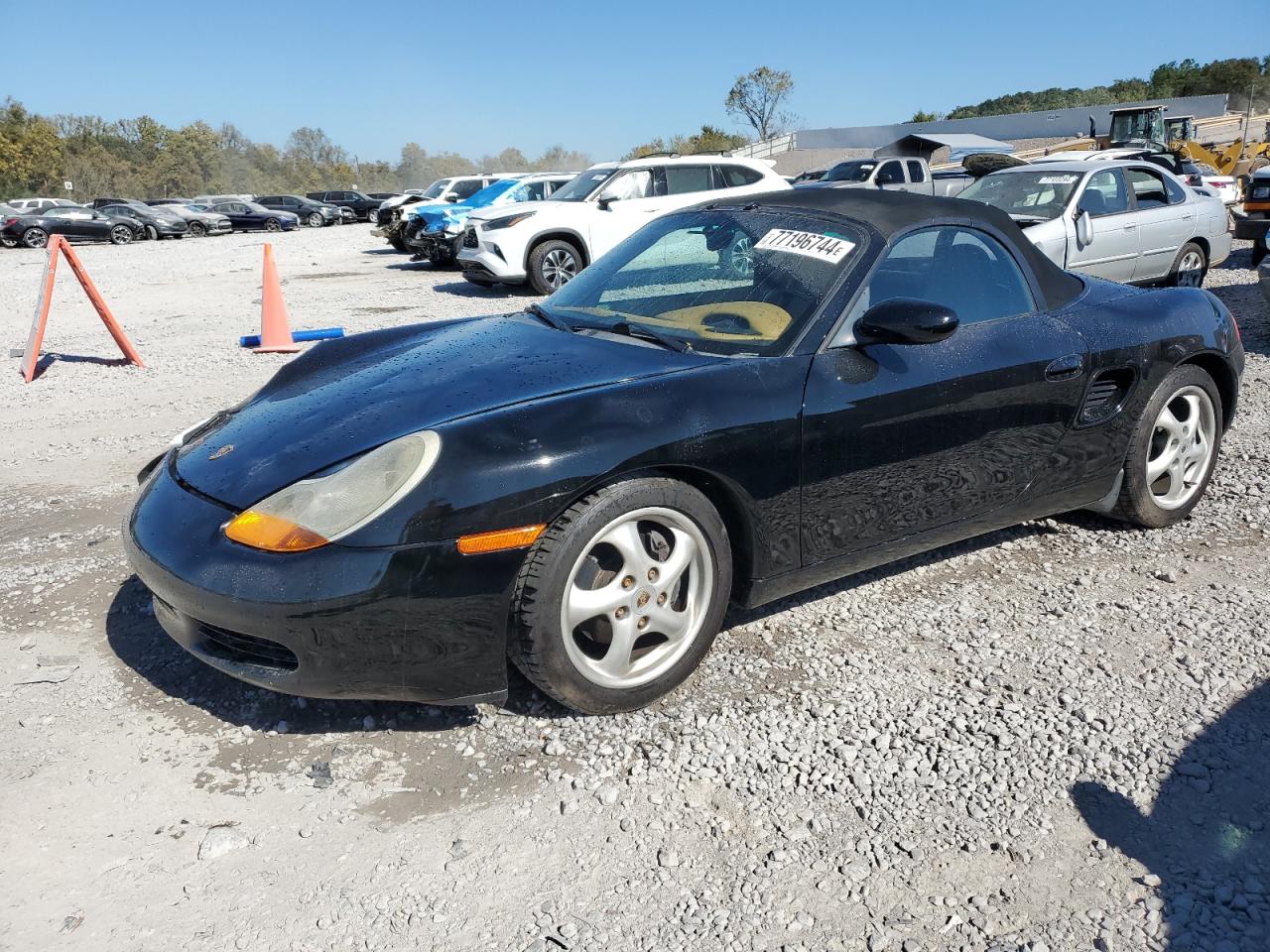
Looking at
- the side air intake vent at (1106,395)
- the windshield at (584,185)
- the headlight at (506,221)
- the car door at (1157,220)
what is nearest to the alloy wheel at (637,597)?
the side air intake vent at (1106,395)

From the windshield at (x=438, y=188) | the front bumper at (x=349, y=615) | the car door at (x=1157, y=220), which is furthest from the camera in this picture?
the windshield at (x=438, y=188)

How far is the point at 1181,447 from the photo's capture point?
13.5 ft

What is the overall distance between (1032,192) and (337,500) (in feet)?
30.6

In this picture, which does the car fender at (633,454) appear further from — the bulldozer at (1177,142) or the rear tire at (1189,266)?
the bulldozer at (1177,142)

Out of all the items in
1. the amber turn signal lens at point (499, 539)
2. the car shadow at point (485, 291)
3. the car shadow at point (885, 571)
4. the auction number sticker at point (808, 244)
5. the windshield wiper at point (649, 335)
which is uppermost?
the auction number sticker at point (808, 244)

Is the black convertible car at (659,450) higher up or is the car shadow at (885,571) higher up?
the black convertible car at (659,450)

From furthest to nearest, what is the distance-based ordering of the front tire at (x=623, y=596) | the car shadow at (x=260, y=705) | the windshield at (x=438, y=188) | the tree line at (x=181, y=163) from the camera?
the tree line at (x=181, y=163), the windshield at (x=438, y=188), the car shadow at (x=260, y=705), the front tire at (x=623, y=596)

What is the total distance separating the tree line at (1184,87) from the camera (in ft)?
201

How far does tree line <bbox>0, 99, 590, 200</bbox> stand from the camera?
6003 cm

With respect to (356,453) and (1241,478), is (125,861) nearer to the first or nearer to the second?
(356,453)

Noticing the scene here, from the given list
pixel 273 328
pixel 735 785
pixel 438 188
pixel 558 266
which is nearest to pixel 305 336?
pixel 273 328

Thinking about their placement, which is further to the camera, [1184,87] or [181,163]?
[181,163]

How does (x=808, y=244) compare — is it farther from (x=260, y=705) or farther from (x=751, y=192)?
(x=751, y=192)

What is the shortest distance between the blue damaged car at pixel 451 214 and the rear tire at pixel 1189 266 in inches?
364
